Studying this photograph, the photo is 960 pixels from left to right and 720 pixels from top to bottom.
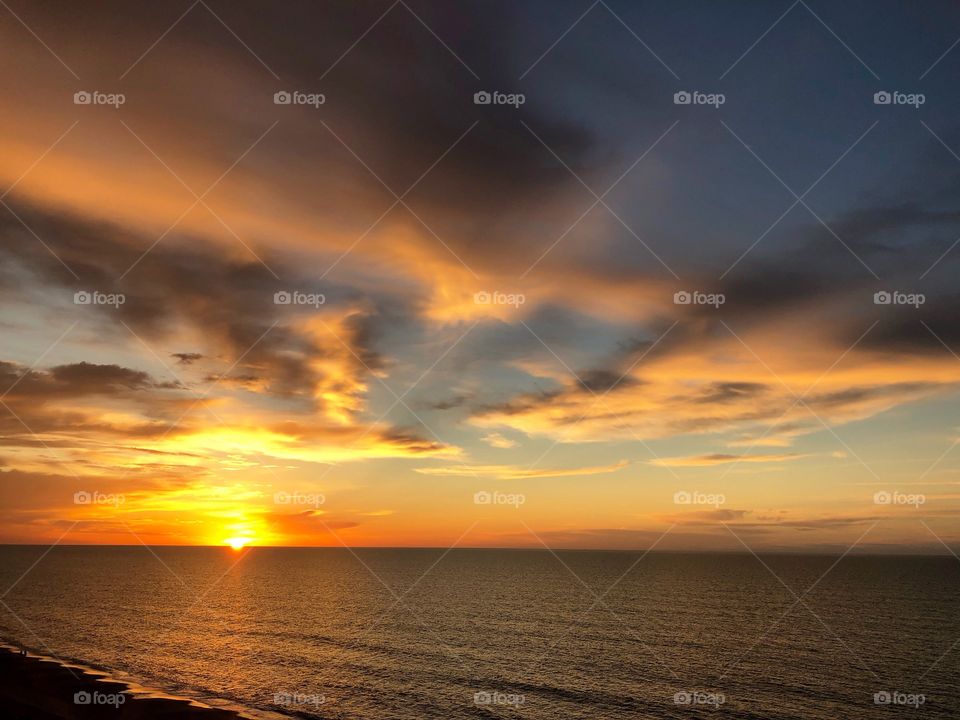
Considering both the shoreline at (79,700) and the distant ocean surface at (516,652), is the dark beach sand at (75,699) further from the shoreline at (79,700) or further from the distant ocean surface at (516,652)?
the distant ocean surface at (516,652)

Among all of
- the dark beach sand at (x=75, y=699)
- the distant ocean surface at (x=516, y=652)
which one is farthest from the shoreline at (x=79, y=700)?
the distant ocean surface at (x=516, y=652)


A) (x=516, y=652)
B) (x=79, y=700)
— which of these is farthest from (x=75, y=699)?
(x=516, y=652)

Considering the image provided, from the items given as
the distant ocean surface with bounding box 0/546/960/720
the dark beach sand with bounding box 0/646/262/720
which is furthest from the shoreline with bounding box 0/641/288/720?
the distant ocean surface with bounding box 0/546/960/720

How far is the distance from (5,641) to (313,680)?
114ft

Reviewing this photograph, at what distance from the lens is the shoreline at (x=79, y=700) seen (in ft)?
107

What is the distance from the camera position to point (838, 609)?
102m

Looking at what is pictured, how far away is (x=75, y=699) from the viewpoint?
114 ft

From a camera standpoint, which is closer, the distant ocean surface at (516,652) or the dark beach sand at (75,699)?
the dark beach sand at (75,699)

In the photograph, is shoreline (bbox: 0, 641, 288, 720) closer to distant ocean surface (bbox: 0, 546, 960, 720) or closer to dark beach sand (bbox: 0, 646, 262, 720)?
dark beach sand (bbox: 0, 646, 262, 720)

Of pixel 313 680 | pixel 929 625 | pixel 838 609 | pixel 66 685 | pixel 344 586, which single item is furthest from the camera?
pixel 344 586

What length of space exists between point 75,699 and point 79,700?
0.41 meters

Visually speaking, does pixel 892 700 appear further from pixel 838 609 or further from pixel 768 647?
pixel 838 609

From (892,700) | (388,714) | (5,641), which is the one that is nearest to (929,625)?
(892,700)

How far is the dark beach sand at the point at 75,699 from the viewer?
32.5 m
